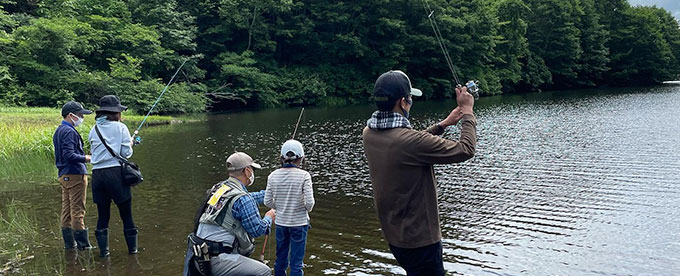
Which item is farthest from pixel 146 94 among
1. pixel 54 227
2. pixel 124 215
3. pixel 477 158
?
pixel 124 215

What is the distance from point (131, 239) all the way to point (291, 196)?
2.77 meters

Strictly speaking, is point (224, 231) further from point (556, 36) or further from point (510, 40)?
point (556, 36)

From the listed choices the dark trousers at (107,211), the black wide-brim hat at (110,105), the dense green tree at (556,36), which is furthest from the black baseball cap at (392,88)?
the dense green tree at (556,36)

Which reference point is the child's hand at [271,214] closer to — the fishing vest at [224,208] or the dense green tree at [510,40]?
the fishing vest at [224,208]

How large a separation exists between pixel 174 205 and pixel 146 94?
89.0 ft

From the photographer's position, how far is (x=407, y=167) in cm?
321

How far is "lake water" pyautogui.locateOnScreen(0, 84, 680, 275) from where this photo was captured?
22.1 ft

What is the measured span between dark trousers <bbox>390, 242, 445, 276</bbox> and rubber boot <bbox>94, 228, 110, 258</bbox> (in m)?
4.51

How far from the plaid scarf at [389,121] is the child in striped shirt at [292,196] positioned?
1925mm

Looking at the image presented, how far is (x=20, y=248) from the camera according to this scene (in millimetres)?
6961

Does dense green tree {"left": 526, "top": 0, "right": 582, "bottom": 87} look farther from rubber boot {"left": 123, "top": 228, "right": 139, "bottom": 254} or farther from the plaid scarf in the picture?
the plaid scarf

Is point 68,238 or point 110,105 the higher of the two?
point 110,105

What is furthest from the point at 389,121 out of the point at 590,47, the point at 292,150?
the point at 590,47

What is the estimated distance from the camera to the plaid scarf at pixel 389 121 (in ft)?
10.7
